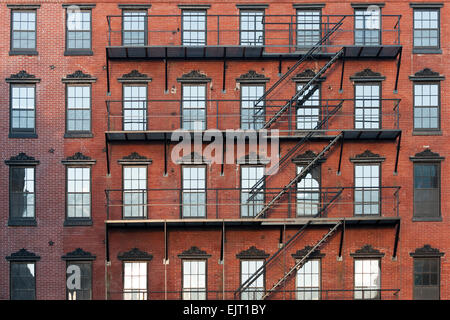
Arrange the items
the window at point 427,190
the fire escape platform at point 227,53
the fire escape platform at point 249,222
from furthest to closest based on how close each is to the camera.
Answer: the window at point 427,190 < the fire escape platform at point 227,53 < the fire escape platform at point 249,222

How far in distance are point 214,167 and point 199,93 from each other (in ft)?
8.91

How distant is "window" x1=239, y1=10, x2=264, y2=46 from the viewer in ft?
75.1

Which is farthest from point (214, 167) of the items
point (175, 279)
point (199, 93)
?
point (175, 279)

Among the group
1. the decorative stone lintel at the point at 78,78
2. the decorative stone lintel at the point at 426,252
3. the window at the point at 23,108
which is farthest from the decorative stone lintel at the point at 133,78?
the decorative stone lintel at the point at 426,252

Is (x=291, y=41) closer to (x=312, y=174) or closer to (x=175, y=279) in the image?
(x=312, y=174)

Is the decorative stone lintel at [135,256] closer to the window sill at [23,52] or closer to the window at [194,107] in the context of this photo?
the window at [194,107]

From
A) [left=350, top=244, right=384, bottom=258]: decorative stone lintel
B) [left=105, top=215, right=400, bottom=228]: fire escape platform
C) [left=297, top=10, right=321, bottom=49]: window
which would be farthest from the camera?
[left=297, top=10, right=321, bottom=49]: window

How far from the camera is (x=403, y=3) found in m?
22.9

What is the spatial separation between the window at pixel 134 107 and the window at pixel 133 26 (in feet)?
5.41

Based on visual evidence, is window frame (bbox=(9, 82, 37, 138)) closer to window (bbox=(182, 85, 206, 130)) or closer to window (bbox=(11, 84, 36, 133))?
window (bbox=(11, 84, 36, 133))

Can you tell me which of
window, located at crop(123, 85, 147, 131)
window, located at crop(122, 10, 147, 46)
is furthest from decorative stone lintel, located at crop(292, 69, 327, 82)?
window, located at crop(122, 10, 147, 46)

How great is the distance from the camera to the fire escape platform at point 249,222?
21344 mm

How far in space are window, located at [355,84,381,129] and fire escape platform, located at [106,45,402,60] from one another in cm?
114
